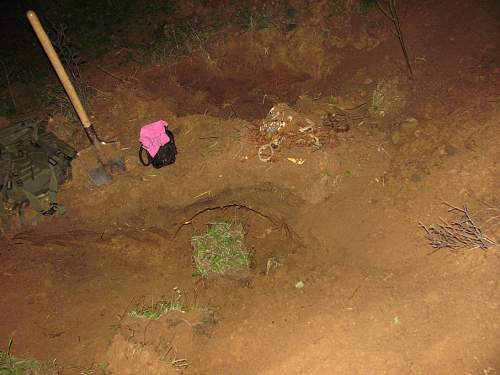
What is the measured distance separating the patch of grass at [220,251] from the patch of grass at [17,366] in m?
1.35

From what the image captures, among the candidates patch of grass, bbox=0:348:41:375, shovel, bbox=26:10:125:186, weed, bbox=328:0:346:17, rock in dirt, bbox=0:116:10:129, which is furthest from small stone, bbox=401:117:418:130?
rock in dirt, bbox=0:116:10:129

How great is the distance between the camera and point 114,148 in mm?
3635

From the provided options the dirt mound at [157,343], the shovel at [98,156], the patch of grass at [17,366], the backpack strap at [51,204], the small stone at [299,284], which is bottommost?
the patch of grass at [17,366]

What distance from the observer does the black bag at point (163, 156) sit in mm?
3357

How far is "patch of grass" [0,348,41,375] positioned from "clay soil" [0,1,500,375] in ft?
0.34

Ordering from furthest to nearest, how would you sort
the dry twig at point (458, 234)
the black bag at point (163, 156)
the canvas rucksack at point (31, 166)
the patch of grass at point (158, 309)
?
the black bag at point (163, 156) → the canvas rucksack at point (31, 166) → the patch of grass at point (158, 309) → the dry twig at point (458, 234)

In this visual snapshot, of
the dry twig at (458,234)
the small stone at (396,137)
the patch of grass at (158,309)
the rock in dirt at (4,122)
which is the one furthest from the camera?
the rock in dirt at (4,122)

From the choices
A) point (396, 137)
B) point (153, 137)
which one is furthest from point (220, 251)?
point (396, 137)

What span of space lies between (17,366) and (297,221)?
2425 mm

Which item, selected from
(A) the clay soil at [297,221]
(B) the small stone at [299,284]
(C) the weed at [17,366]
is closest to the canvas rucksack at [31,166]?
(A) the clay soil at [297,221]

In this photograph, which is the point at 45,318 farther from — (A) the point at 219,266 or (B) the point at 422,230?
(B) the point at 422,230

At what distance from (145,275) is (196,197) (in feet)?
2.81

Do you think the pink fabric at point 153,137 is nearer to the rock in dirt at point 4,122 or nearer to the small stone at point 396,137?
the rock in dirt at point 4,122

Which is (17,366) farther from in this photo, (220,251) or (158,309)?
(220,251)
